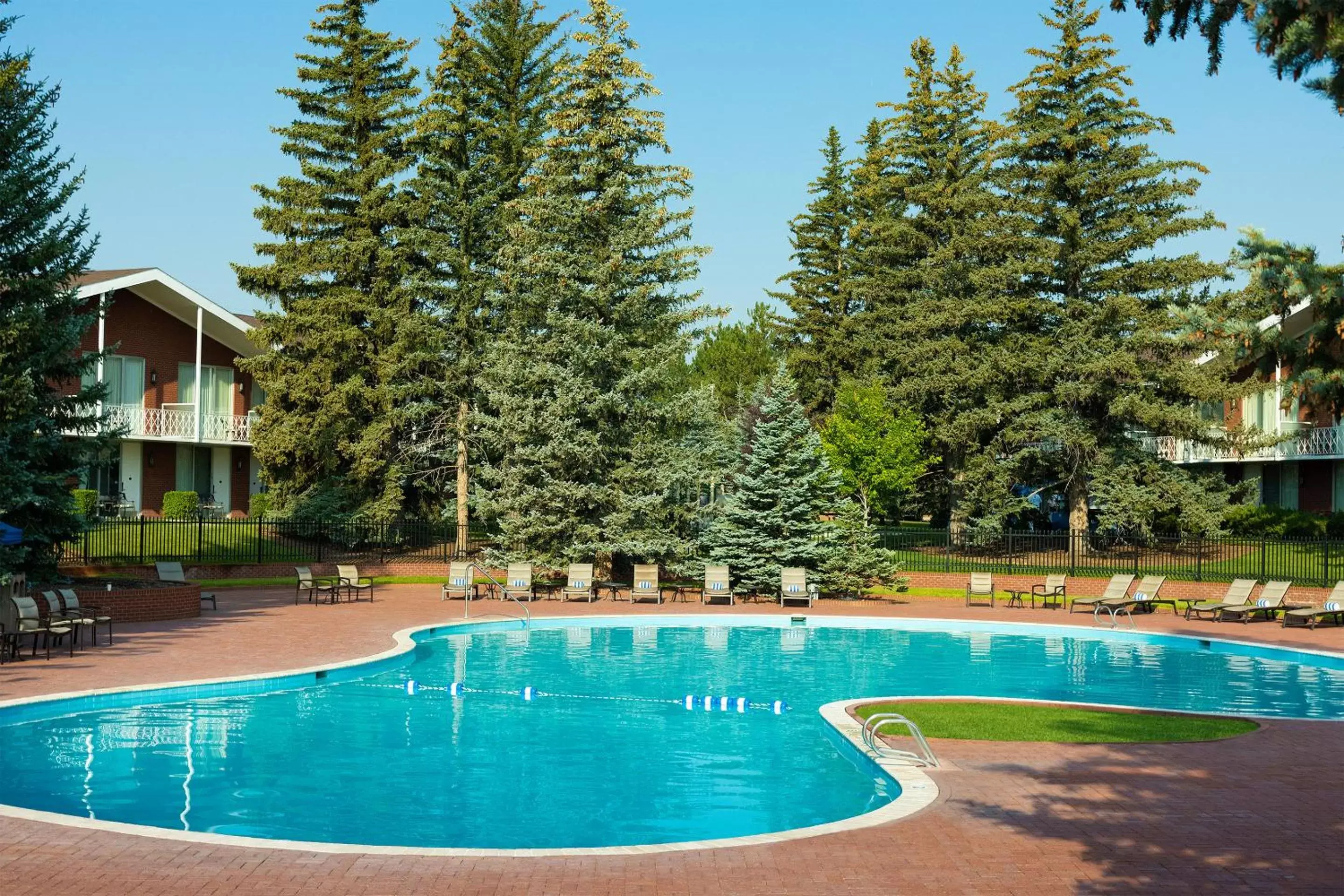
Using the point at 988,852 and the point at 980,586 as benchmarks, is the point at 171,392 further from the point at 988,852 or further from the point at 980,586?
the point at 988,852

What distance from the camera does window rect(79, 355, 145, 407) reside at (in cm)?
4034

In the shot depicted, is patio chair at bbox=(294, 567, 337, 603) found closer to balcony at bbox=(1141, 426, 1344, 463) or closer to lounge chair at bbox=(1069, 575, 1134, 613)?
lounge chair at bbox=(1069, 575, 1134, 613)

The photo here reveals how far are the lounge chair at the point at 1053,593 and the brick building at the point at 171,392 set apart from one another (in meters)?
24.9

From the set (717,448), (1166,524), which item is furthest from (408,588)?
(1166,524)

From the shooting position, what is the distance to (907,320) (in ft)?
153

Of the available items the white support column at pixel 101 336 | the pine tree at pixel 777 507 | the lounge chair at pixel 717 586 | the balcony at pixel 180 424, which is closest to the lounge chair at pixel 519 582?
the lounge chair at pixel 717 586

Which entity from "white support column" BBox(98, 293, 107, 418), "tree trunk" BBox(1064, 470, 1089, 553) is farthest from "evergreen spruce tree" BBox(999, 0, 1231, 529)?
"white support column" BBox(98, 293, 107, 418)

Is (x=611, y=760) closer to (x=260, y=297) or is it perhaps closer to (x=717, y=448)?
(x=717, y=448)

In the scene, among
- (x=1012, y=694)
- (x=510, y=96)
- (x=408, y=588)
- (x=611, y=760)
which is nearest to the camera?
(x=611, y=760)

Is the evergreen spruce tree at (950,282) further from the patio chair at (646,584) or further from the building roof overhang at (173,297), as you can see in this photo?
the building roof overhang at (173,297)

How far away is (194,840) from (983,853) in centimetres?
594

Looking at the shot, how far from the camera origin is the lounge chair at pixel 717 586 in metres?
30.0

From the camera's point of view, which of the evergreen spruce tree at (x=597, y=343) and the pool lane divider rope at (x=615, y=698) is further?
the evergreen spruce tree at (x=597, y=343)

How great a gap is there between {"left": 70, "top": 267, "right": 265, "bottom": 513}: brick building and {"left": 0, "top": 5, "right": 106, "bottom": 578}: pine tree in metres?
14.8
